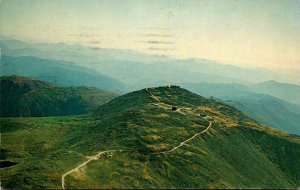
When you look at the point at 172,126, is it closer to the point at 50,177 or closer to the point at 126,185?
the point at 126,185

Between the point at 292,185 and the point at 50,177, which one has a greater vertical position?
the point at 50,177

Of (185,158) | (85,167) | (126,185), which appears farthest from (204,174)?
(85,167)

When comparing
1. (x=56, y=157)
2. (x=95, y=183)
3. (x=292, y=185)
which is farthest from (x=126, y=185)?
(x=292, y=185)

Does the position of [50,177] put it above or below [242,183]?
above

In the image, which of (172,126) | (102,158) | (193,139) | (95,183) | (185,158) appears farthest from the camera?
(172,126)

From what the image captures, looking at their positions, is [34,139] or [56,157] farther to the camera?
[34,139]

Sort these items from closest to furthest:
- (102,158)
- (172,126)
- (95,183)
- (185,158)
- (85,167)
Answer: (95,183)
(85,167)
(102,158)
(185,158)
(172,126)

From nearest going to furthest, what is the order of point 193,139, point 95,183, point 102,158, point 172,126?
point 95,183 < point 102,158 < point 193,139 < point 172,126

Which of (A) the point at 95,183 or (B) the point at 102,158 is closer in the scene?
(A) the point at 95,183

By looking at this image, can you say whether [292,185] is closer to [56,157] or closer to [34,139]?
[56,157]
